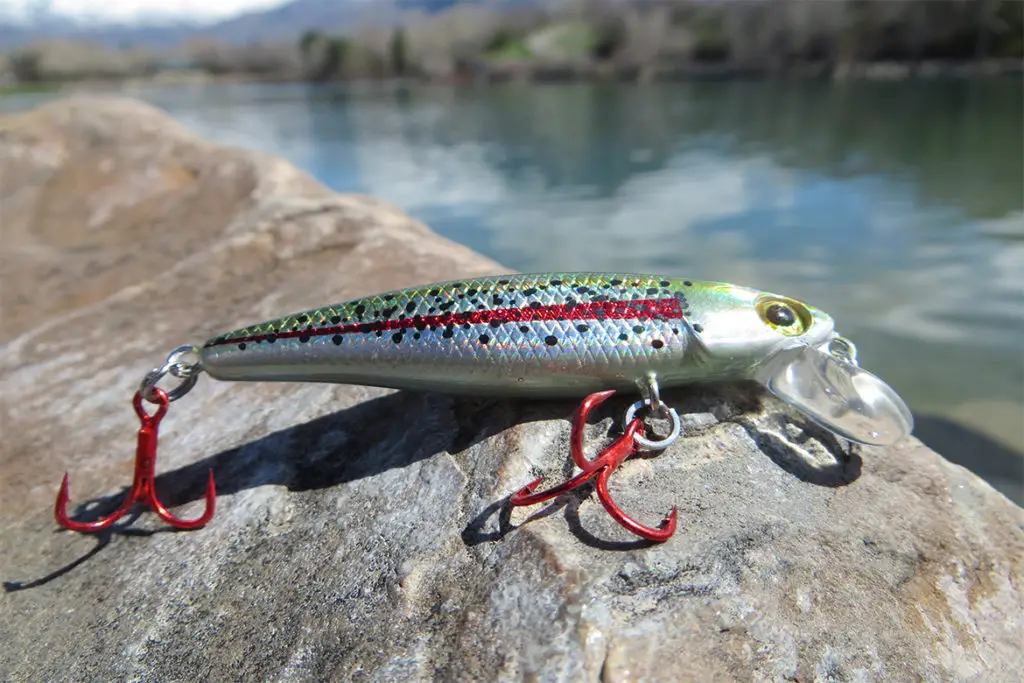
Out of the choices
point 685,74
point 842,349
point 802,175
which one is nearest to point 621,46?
point 685,74

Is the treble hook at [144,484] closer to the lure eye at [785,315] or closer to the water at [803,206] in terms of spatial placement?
the lure eye at [785,315]

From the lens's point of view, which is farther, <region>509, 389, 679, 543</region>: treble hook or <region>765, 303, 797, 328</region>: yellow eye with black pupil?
<region>765, 303, 797, 328</region>: yellow eye with black pupil

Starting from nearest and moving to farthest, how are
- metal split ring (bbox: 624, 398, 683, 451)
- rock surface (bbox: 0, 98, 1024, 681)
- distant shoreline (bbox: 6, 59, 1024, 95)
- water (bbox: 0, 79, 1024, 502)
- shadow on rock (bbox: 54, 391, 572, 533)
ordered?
1. rock surface (bbox: 0, 98, 1024, 681)
2. metal split ring (bbox: 624, 398, 683, 451)
3. shadow on rock (bbox: 54, 391, 572, 533)
4. water (bbox: 0, 79, 1024, 502)
5. distant shoreline (bbox: 6, 59, 1024, 95)

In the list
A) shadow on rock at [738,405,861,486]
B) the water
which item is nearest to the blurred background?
the water

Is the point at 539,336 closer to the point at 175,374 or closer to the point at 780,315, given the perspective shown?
the point at 780,315

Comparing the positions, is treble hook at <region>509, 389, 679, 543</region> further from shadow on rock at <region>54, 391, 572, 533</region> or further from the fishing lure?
shadow on rock at <region>54, 391, 572, 533</region>

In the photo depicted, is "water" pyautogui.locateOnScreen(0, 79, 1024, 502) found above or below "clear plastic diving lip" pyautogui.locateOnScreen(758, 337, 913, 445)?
below

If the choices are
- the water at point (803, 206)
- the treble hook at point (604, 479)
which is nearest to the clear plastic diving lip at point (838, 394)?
the treble hook at point (604, 479)
